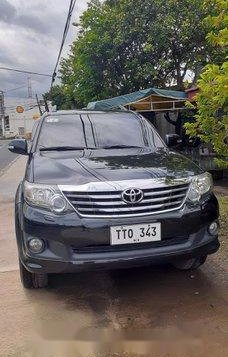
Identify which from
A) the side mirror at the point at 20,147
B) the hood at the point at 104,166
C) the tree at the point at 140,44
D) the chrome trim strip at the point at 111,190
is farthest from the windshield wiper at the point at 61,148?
the tree at the point at 140,44

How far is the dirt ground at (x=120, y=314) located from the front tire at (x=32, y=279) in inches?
3.0

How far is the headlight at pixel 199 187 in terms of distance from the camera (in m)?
3.54

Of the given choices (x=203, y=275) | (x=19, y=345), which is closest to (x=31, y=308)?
(x=19, y=345)

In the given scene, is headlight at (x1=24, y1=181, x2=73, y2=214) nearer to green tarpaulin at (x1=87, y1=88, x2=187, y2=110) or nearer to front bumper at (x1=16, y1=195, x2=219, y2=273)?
front bumper at (x1=16, y1=195, x2=219, y2=273)

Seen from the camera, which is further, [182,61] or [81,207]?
[182,61]

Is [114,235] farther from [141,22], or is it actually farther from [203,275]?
[141,22]

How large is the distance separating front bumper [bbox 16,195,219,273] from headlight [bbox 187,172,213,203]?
0.37ft

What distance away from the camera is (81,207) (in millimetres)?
3303

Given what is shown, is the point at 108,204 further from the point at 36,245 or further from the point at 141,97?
the point at 141,97

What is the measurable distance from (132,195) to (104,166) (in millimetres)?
531

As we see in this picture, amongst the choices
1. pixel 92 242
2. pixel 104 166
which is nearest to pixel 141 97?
pixel 104 166

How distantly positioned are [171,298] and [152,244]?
0.67 meters

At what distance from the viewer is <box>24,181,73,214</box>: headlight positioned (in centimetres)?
331

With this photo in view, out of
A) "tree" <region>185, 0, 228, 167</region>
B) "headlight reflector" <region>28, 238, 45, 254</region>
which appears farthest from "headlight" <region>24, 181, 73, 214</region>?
"tree" <region>185, 0, 228, 167</region>
